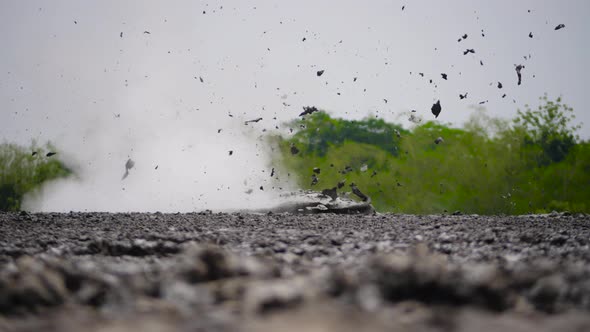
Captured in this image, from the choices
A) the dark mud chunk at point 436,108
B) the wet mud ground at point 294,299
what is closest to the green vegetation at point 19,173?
the dark mud chunk at point 436,108

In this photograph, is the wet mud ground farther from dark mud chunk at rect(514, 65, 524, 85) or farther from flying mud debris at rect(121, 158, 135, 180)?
flying mud debris at rect(121, 158, 135, 180)

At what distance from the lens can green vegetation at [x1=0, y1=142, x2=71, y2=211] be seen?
77.6 feet

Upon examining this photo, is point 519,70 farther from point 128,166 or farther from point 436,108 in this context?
point 128,166

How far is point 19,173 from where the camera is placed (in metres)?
24.0

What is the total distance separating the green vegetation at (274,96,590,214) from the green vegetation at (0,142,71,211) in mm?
12172

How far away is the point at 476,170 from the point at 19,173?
77.4 feet

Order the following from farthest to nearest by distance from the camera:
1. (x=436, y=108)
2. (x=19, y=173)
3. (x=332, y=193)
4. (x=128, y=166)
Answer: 1. (x=19, y=173)
2. (x=128, y=166)
3. (x=332, y=193)
4. (x=436, y=108)

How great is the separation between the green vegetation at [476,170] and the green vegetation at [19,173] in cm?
1217

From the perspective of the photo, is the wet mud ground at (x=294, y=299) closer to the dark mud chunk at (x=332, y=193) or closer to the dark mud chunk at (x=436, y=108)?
the dark mud chunk at (x=436, y=108)

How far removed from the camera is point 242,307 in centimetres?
208

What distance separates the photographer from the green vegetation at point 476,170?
81.7 feet

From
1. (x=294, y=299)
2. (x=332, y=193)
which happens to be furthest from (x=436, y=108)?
(x=294, y=299)

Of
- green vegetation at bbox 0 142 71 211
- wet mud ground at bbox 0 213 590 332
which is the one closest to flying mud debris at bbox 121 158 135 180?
green vegetation at bbox 0 142 71 211

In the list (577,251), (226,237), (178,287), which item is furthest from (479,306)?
(226,237)
